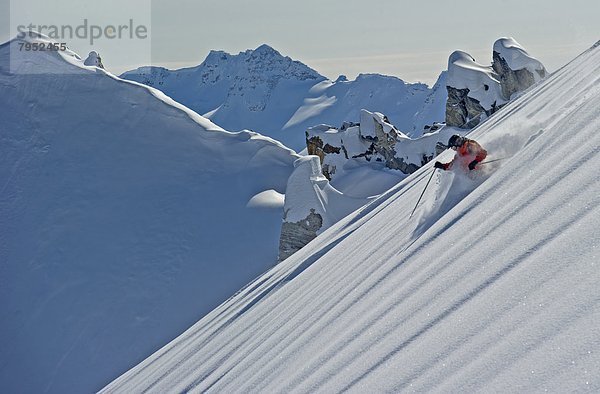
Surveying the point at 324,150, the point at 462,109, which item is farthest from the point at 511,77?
the point at 324,150

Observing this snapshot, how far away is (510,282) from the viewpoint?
3.56 m

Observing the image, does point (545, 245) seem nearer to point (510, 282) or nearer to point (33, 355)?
point (510, 282)

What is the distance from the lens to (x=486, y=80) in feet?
91.8

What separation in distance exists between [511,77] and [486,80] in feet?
4.90

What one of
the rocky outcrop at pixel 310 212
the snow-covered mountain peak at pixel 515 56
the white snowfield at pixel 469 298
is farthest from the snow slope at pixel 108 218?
the white snowfield at pixel 469 298

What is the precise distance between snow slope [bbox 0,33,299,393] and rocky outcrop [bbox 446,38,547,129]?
35.7 ft

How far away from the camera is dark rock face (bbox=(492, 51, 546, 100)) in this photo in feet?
85.4

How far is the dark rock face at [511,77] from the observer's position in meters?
26.0

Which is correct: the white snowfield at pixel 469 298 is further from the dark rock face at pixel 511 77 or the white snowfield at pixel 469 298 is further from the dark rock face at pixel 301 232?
the dark rock face at pixel 511 77

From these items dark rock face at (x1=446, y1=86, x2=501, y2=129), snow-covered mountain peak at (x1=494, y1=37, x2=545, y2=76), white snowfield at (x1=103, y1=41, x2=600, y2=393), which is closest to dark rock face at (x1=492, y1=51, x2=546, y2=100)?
snow-covered mountain peak at (x1=494, y1=37, x2=545, y2=76)

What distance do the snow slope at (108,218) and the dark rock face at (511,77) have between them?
12799 millimetres

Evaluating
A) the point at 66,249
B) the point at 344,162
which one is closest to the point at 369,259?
the point at 344,162

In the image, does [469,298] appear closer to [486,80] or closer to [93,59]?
[486,80]

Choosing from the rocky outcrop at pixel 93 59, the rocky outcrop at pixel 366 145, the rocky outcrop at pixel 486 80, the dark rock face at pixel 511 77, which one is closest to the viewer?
the dark rock face at pixel 511 77
